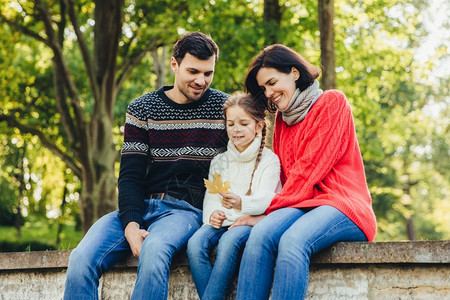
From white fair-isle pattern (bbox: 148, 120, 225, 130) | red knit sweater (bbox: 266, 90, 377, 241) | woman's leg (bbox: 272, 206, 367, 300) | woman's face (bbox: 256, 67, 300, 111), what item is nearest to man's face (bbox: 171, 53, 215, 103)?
white fair-isle pattern (bbox: 148, 120, 225, 130)

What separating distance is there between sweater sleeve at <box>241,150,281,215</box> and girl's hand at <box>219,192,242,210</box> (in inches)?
1.2

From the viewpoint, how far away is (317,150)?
3314mm

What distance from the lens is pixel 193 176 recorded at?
12.5 ft

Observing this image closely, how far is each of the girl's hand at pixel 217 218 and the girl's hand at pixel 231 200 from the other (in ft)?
0.36

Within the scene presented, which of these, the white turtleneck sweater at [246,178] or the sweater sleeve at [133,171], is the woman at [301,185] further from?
the sweater sleeve at [133,171]

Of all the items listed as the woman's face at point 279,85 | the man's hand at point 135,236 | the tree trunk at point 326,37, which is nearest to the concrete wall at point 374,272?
the man's hand at point 135,236

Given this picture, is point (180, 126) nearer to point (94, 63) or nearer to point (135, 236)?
point (135, 236)

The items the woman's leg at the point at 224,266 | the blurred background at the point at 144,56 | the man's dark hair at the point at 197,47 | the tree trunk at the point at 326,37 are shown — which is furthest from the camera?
the blurred background at the point at 144,56

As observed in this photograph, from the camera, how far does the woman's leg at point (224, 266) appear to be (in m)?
3.14

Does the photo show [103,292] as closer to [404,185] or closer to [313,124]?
[313,124]

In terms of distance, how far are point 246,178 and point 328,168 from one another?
1.78 ft

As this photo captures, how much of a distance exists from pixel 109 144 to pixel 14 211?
20299 mm

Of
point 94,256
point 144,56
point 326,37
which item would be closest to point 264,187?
point 94,256

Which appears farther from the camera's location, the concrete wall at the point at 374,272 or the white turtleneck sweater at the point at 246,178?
the white turtleneck sweater at the point at 246,178
